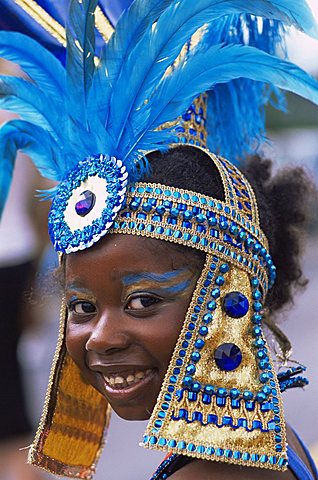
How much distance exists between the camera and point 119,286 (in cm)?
235

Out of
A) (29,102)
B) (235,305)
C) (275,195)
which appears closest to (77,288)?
(235,305)

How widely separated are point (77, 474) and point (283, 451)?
854 mm

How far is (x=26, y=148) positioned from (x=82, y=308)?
56 cm

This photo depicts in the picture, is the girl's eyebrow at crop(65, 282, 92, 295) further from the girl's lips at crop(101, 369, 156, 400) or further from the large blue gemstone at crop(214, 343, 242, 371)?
the large blue gemstone at crop(214, 343, 242, 371)

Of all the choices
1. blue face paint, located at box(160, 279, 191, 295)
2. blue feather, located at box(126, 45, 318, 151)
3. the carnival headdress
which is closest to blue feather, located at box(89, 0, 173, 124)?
the carnival headdress

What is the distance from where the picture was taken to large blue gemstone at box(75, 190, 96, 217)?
247 centimetres

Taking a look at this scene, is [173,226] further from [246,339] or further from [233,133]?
[233,133]

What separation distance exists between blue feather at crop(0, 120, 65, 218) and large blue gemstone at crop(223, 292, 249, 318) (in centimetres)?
63

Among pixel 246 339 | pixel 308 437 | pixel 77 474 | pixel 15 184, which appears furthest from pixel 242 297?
pixel 308 437

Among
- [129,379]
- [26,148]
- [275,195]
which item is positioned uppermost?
[26,148]

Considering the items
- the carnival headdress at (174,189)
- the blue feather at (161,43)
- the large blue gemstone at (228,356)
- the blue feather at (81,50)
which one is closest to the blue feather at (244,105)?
the carnival headdress at (174,189)

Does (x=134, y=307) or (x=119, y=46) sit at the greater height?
(x=119, y=46)

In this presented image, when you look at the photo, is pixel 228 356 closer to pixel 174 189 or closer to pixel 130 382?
pixel 130 382

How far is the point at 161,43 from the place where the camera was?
7.99 feet
